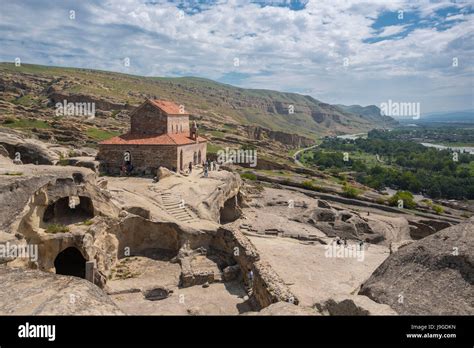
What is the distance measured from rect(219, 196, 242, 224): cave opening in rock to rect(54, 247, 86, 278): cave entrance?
52.3ft

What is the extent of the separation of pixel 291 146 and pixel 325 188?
7809cm

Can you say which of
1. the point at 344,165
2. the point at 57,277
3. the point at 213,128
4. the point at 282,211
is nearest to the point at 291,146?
the point at 344,165

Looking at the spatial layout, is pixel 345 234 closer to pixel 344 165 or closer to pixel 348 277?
pixel 348 277

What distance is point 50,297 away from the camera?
245 inches

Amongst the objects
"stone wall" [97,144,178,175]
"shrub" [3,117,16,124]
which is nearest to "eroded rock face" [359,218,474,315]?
"stone wall" [97,144,178,175]

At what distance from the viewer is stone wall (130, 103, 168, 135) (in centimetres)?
3491

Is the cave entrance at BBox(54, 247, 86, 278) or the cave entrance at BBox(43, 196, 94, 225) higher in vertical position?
the cave entrance at BBox(43, 196, 94, 225)

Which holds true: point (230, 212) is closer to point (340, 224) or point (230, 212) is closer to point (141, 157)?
point (141, 157)

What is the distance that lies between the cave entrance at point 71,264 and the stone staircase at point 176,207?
590cm

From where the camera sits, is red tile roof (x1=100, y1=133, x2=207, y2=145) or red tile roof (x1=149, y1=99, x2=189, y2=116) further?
red tile roof (x1=149, y1=99, x2=189, y2=116)

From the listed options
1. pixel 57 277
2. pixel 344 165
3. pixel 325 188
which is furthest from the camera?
pixel 344 165

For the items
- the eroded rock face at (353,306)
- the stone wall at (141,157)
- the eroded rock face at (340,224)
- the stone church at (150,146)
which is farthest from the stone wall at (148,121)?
the eroded rock face at (353,306)

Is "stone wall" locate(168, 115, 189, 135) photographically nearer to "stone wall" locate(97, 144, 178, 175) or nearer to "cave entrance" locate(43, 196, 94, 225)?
"stone wall" locate(97, 144, 178, 175)
